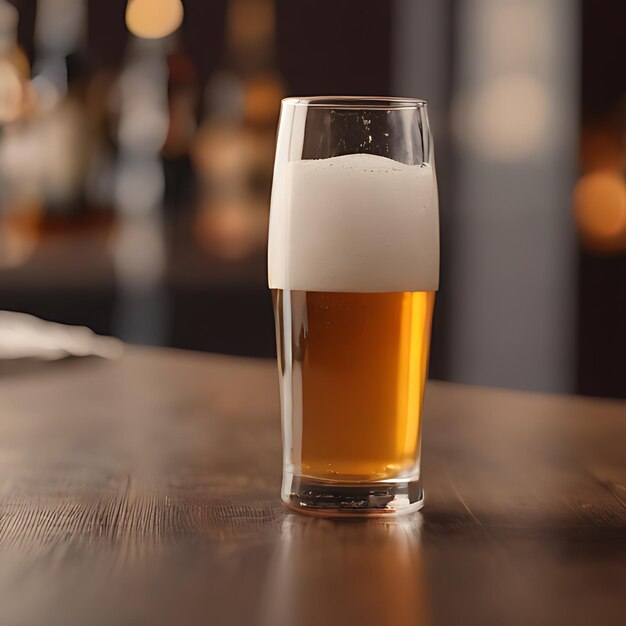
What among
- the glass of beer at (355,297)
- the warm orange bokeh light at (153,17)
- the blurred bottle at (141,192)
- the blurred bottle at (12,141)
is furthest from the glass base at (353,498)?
the warm orange bokeh light at (153,17)

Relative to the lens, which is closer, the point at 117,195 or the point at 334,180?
the point at 334,180

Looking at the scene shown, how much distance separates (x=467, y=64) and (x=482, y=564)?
243cm

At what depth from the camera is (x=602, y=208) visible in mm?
2611

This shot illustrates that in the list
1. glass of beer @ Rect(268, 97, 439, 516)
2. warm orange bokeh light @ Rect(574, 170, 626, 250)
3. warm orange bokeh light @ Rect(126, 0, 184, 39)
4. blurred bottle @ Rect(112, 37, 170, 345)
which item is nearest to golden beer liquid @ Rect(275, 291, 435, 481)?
glass of beer @ Rect(268, 97, 439, 516)

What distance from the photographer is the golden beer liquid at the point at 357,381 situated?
566 millimetres

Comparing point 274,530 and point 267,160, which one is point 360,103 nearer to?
point 274,530

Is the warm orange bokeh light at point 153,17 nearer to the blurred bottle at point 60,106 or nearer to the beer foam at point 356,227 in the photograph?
the blurred bottle at point 60,106

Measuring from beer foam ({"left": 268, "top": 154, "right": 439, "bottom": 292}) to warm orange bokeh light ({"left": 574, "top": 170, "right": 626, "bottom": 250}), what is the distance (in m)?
2.13

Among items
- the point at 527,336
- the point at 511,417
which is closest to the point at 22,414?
the point at 511,417

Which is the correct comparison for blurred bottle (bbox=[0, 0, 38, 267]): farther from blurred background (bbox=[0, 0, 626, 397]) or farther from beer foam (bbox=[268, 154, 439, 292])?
beer foam (bbox=[268, 154, 439, 292])

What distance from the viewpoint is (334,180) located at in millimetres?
572

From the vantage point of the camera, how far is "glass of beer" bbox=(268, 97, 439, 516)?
0.57 metres

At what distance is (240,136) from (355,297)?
1.97 meters

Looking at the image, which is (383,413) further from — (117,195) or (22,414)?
(117,195)
